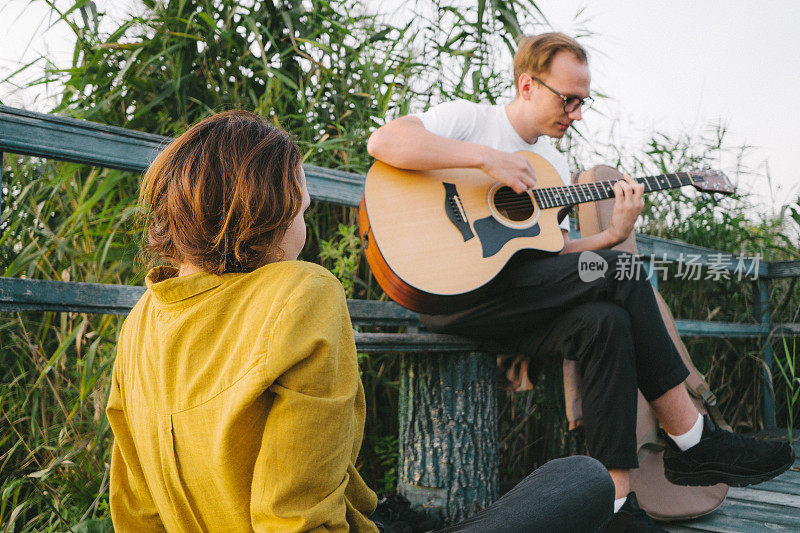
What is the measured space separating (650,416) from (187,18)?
92.2 inches

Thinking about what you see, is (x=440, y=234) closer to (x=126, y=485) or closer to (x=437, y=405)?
(x=437, y=405)

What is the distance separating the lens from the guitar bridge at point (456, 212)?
2070mm

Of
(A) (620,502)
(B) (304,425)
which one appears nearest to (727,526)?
(A) (620,502)

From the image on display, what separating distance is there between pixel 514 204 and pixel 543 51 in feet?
2.26

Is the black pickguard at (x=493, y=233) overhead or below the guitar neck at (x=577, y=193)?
below

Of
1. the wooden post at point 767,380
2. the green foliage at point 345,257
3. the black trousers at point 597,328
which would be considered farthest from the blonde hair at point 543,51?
the wooden post at point 767,380

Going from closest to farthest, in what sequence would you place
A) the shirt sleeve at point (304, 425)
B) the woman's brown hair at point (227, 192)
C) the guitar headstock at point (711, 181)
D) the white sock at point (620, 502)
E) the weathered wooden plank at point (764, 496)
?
the shirt sleeve at point (304, 425) → the woman's brown hair at point (227, 192) → the white sock at point (620, 502) → the weathered wooden plank at point (764, 496) → the guitar headstock at point (711, 181)

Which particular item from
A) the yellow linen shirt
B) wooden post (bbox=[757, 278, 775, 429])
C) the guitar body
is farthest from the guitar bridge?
wooden post (bbox=[757, 278, 775, 429])

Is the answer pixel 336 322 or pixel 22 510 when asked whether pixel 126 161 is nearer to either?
pixel 22 510

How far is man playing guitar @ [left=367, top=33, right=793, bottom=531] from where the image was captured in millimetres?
1884

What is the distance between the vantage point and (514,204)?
7.54 feet

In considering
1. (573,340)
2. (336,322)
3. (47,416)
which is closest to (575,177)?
(573,340)

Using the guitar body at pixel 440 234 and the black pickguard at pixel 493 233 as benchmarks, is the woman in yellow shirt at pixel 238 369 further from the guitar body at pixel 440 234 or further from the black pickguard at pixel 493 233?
the black pickguard at pixel 493 233

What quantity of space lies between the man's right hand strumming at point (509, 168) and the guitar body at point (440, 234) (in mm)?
81
